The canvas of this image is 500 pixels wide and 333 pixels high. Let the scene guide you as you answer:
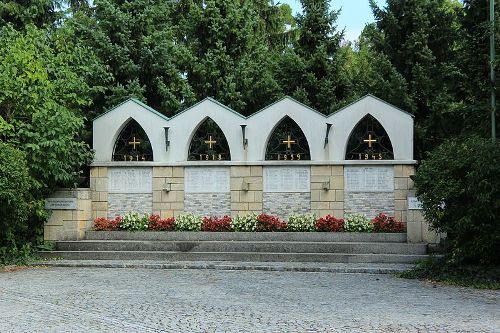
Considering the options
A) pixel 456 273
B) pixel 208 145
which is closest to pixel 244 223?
pixel 208 145

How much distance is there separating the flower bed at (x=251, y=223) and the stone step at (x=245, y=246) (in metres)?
1.00

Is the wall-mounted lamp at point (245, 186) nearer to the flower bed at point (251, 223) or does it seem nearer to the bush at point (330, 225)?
the flower bed at point (251, 223)

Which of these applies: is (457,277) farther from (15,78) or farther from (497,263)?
(15,78)

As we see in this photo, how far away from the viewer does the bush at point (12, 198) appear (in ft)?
44.3

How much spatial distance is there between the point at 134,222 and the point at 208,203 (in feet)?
6.48

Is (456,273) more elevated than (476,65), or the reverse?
(476,65)

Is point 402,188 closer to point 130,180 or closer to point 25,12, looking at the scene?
point 130,180

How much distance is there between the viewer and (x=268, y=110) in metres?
17.0

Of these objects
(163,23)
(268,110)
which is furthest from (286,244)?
(163,23)

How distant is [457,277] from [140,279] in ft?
19.1

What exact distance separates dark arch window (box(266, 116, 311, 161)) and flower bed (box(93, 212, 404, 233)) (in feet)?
5.60

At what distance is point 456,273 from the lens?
11.8 m

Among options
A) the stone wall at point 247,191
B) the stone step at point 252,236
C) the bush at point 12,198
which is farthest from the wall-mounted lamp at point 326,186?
the bush at point 12,198

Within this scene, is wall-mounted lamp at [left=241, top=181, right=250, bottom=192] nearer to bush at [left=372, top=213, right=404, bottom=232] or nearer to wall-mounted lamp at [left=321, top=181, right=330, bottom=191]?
wall-mounted lamp at [left=321, top=181, right=330, bottom=191]
